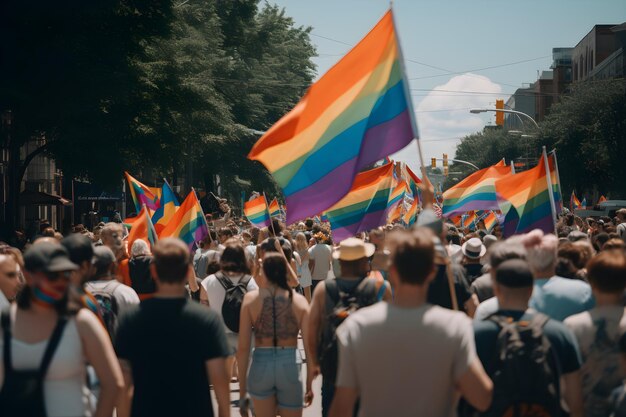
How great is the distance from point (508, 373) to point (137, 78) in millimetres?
23379

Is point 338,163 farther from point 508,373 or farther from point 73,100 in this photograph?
point 73,100

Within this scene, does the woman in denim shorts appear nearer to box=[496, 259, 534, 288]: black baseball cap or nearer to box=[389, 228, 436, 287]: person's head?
box=[496, 259, 534, 288]: black baseball cap

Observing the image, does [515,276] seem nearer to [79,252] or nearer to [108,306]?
[79,252]

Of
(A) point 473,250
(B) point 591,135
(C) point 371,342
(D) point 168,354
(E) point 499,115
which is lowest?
(D) point 168,354

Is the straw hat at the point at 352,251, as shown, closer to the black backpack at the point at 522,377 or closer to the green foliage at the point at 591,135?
the black backpack at the point at 522,377

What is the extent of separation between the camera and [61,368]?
15.1ft

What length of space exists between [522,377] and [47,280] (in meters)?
2.24

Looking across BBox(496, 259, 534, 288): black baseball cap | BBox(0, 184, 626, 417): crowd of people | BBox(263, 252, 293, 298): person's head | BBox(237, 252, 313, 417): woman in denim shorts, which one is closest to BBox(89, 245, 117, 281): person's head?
BBox(0, 184, 626, 417): crowd of people

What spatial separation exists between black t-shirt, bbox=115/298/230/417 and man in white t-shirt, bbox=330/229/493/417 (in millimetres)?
1013

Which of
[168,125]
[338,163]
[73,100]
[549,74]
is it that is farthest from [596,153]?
[549,74]

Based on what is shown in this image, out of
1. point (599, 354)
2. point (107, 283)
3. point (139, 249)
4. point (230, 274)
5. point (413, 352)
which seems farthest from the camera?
point (139, 249)

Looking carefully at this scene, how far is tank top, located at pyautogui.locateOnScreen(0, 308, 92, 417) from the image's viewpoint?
4609 millimetres

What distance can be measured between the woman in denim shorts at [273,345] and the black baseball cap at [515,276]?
7.97 feet

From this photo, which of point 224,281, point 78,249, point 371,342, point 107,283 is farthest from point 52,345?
point 224,281
